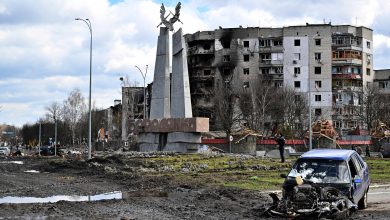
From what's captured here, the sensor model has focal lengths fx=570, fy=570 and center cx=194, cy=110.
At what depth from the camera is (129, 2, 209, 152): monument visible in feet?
149

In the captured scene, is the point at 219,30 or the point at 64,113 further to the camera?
the point at 64,113

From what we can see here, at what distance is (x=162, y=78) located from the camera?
48219mm

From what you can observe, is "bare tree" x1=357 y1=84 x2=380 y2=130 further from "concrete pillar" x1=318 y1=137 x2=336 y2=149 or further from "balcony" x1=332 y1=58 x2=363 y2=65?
"concrete pillar" x1=318 y1=137 x2=336 y2=149

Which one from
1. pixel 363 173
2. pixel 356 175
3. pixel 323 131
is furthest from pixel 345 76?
pixel 356 175

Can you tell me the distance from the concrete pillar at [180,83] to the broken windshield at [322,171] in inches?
1226

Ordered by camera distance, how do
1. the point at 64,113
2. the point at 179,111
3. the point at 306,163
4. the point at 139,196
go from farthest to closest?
the point at 64,113, the point at 179,111, the point at 139,196, the point at 306,163

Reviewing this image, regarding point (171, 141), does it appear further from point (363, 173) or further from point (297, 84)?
point (297, 84)

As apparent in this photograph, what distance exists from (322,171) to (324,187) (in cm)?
83

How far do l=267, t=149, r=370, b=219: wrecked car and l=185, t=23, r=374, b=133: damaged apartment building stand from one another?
269 ft

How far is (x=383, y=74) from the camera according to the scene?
107 metres

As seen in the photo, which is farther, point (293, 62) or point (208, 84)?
point (208, 84)

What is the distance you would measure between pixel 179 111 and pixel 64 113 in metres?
73.8

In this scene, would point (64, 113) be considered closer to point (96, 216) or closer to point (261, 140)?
point (261, 140)

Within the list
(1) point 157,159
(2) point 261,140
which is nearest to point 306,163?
(1) point 157,159
